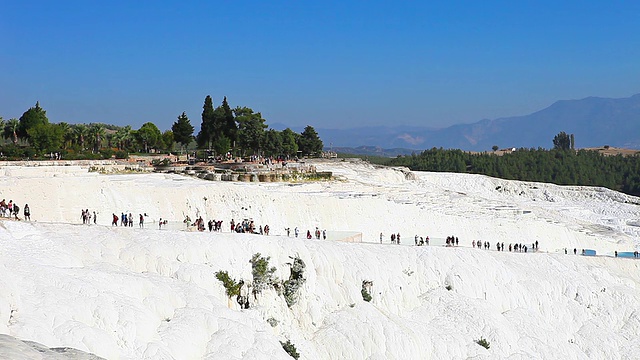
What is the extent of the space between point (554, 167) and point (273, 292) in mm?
89982

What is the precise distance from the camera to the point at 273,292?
19.2 metres

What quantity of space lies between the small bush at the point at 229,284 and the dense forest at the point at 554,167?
85.5m

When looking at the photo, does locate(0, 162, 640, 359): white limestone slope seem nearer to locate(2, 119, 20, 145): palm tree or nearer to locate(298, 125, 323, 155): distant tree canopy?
locate(2, 119, 20, 145): palm tree

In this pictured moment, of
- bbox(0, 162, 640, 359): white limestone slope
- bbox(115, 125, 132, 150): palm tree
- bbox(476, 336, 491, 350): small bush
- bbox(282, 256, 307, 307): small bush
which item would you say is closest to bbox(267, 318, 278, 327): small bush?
bbox(0, 162, 640, 359): white limestone slope

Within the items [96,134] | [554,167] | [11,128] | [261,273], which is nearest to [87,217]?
[261,273]

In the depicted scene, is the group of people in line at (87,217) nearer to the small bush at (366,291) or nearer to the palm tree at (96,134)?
the small bush at (366,291)

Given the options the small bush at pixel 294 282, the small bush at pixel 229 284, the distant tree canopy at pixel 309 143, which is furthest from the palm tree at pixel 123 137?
the small bush at pixel 229 284

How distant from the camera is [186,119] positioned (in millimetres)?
74312

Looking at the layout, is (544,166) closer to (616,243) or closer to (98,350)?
(616,243)

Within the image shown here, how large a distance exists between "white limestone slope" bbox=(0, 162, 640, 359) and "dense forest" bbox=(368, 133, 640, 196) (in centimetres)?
6477

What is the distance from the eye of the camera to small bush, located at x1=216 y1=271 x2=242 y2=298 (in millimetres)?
18344

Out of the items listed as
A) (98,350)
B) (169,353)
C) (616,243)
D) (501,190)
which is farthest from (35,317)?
(501,190)

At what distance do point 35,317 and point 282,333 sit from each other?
6.98 meters

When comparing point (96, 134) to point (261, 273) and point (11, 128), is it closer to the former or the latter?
point (11, 128)
